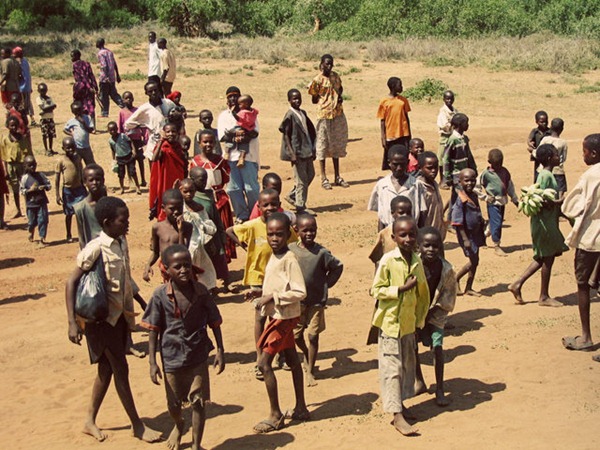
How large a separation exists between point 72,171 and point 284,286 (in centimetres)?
587

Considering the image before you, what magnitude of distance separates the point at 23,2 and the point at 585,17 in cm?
2557

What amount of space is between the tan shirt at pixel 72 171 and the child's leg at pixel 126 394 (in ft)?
17.9

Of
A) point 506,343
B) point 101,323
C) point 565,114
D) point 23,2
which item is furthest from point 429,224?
point 23,2

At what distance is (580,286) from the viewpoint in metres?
8.14

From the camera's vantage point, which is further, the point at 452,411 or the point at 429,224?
the point at 429,224

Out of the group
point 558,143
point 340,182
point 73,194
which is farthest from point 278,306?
point 340,182

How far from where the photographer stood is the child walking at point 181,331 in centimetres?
639

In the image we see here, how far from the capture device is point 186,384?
6.51 m

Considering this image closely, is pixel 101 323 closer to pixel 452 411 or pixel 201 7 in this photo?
pixel 452 411

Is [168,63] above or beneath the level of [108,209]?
above

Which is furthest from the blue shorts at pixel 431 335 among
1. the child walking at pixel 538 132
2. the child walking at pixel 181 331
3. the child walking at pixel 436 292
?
the child walking at pixel 538 132

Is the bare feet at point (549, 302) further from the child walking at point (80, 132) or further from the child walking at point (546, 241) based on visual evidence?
the child walking at point (80, 132)

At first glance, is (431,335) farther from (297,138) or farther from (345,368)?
(297,138)

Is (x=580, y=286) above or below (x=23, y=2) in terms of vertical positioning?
below
